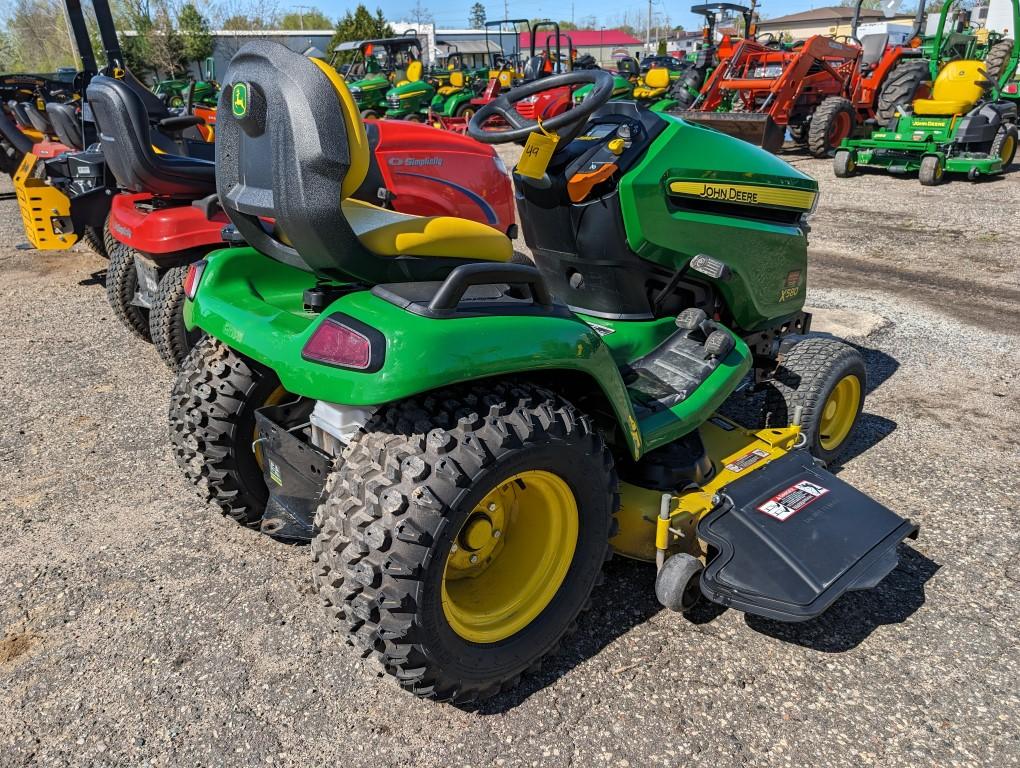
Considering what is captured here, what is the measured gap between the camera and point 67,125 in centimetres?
689

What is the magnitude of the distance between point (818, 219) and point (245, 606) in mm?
7711

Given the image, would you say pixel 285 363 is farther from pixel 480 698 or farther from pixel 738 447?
pixel 738 447

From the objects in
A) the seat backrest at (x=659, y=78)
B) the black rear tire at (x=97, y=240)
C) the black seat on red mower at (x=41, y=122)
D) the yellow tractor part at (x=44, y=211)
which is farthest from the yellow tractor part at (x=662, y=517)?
the seat backrest at (x=659, y=78)

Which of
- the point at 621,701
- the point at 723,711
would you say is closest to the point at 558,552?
the point at 621,701

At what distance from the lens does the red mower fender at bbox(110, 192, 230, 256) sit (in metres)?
4.15

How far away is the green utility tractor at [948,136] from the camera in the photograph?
9758 millimetres

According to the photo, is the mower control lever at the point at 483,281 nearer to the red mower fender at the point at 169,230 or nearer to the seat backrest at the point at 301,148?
the seat backrest at the point at 301,148

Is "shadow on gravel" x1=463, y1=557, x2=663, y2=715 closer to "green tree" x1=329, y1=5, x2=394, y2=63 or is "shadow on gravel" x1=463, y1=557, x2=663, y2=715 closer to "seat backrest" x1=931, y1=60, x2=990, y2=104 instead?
"seat backrest" x1=931, y1=60, x2=990, y2=104

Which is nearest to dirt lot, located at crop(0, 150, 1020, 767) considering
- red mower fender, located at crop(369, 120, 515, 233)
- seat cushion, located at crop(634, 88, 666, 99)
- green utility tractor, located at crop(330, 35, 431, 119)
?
red mower fender, located at crop(369, 120, 515, 233)

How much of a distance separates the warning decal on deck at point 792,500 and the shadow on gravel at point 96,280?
6.06 m

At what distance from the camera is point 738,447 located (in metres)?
2.85

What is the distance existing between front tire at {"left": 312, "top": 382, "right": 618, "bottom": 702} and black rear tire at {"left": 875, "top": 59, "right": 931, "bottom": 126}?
448 inches

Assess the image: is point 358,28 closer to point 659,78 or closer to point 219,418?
point 659,78

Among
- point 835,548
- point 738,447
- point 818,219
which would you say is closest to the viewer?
point 835,548
